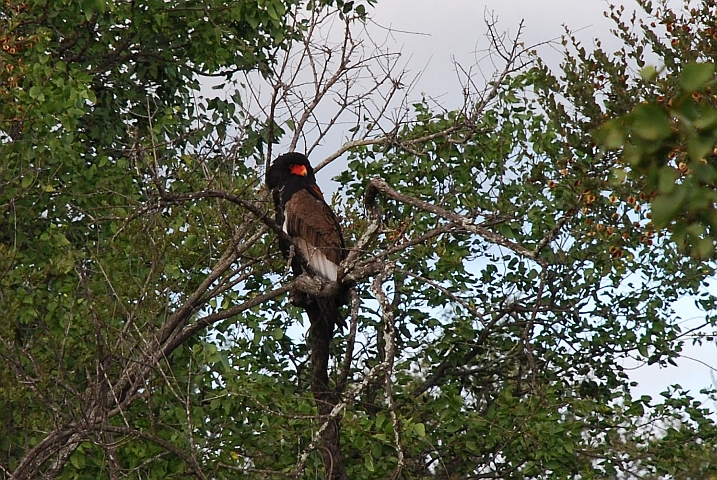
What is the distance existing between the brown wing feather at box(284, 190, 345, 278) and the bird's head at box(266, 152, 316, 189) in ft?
0.33

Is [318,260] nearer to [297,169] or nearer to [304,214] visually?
[304,214]

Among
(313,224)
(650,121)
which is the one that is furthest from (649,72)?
(313,224)

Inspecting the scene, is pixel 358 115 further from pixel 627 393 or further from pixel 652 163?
pixel 652 163

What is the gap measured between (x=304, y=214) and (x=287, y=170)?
0.91 feet

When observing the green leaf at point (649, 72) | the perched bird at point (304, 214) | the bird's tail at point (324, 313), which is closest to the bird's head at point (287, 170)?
the perched bird at point (304, 214)

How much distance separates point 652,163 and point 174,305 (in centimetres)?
467

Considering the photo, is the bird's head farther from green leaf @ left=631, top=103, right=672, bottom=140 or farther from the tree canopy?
green leaf @ left=631, top=103, right=672, bottom=140

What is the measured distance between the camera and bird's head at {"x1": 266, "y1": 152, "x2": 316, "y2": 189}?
610 cm

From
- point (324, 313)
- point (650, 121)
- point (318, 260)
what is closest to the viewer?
point (650, 121)

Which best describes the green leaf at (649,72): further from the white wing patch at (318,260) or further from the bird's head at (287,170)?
the bird's head at (287,170)

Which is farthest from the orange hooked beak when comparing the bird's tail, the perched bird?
the bird's tail

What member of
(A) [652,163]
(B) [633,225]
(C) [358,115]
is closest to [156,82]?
(C) [358,115]

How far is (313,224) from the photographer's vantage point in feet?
19.9

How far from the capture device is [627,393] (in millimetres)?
7660
